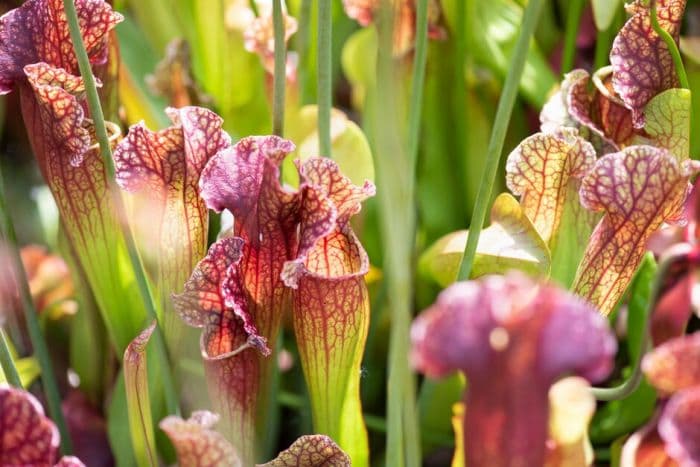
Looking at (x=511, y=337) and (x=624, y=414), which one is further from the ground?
(x=511, y=337)

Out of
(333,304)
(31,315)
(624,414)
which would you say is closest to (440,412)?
(624,414)

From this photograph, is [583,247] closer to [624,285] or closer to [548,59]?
[624,285]

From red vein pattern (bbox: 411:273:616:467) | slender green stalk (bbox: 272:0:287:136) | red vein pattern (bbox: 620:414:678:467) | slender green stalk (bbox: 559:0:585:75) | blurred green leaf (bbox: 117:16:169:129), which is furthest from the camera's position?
blurred green leaf (bbox: 117:16:169:129)

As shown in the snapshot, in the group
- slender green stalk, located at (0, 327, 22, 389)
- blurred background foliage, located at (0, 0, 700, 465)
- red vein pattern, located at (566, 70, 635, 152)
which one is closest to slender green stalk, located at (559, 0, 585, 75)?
blurred background foliage, located at (0, 0, 700, 465)

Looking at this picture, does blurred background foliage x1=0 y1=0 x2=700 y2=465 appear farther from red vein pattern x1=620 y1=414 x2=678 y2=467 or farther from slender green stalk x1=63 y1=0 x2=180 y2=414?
red vein pattern x1=620 y1=414 x2=678 y2=467

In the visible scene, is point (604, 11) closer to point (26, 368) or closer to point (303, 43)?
point (303, 43)
